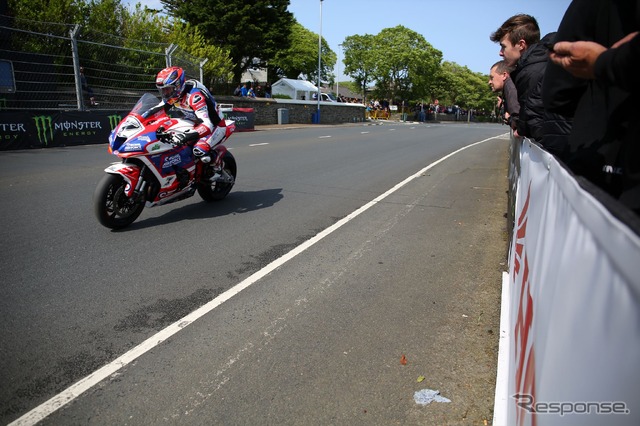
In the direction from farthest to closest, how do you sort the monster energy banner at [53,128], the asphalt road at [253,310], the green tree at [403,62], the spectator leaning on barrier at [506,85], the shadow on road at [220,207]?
the green tree at [403,62] < the monster energy banner at [53,128] < the shadow on road at [220,207] < the spectator leaning on barrier at [506,85] < the asphalt road at [253,310]

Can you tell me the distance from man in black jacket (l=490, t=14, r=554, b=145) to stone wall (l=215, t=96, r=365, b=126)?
75.8ft

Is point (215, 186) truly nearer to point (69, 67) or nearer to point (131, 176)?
point (131, 176)

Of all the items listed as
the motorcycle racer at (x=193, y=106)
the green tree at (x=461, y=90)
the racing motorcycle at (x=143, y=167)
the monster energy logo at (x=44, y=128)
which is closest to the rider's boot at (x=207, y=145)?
the motorcycle racer at (x=193, y=106)

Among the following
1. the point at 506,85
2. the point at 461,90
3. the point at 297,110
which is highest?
the point at 461,90

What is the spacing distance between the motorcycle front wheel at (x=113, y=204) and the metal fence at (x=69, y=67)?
35.4ft

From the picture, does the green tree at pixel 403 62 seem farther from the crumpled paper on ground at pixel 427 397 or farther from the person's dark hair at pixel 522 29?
the crumpled paper on ground at pixel 427 397

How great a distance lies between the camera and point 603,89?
203 centimetres

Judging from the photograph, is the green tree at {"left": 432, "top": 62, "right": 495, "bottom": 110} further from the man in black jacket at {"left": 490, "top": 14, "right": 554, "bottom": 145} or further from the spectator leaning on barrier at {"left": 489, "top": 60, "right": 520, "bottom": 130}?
the man in black jacket at {"left": 490, "top": 14, "right": 554, "bottom": 145}

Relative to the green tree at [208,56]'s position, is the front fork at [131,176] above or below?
below

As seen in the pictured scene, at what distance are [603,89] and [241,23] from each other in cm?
4720

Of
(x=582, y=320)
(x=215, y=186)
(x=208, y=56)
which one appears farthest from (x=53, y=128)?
(x=208, y=56)

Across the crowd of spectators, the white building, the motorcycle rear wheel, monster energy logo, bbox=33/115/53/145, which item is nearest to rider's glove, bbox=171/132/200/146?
the motorcycle rear wheel

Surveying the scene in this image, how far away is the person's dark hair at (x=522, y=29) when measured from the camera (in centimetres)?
470

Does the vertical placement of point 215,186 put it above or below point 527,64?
below
